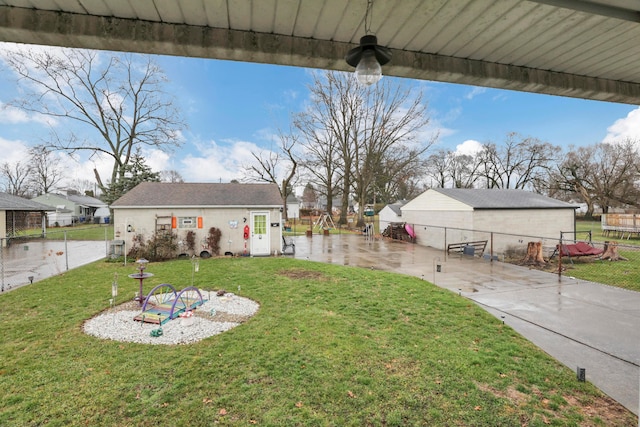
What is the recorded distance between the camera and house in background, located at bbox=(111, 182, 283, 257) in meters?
12.7

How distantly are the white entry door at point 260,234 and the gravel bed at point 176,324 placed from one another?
7.29m

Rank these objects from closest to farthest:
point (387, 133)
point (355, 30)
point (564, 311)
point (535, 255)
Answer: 1. point (355, 30)
2. point (564, 311)
3. point (535, 255)
4. point (387, 133)

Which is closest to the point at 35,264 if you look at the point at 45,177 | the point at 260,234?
the point at 260,234

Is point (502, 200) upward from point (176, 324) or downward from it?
upward

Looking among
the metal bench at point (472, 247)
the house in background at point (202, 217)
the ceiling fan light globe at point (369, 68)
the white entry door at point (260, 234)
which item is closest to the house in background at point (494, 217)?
the metal bench at point (472, 247)

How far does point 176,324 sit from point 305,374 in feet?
9.88

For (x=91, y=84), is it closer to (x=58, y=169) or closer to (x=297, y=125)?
(x=297, y=125)

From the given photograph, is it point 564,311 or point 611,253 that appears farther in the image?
point 611,253

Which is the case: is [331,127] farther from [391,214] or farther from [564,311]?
[564,311]

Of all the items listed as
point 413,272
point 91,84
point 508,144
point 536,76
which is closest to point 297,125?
point 91,84

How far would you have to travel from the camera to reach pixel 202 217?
13227 mm

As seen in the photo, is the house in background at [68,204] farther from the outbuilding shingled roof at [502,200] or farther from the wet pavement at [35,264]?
the outbuilding shingled roof at [502,200]

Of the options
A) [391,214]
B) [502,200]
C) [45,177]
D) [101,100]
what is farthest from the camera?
[45,177]

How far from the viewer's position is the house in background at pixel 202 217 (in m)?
12.7
